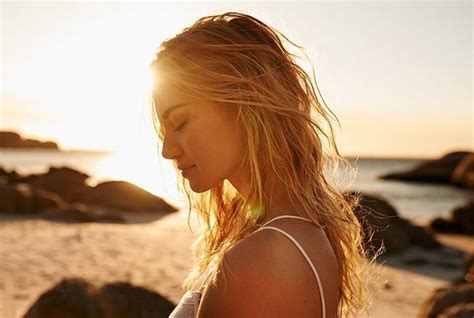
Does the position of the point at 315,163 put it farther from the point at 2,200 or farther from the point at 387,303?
the point at 2,200

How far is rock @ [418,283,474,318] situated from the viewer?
6711mm

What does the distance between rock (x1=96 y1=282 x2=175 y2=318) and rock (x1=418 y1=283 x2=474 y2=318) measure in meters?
3.37

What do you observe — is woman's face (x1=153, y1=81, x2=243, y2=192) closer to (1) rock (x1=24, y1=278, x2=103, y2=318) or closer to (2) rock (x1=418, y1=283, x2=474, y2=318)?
(1) rock (x1=24, y1=278, x2=103, y2=318)

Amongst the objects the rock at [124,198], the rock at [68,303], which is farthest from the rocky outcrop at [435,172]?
the rock at [68,303]

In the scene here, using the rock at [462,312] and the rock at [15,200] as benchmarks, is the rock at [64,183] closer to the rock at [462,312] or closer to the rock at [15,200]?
the rock at [15,200]

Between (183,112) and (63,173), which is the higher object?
(183,112)

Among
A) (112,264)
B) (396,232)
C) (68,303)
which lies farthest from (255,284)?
(396,232)

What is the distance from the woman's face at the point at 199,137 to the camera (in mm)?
1803

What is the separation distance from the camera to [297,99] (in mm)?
1924

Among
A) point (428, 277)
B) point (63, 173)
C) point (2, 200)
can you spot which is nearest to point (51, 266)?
point (428, 277)

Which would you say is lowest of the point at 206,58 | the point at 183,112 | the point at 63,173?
the point at 63,173

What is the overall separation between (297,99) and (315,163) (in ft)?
0.72

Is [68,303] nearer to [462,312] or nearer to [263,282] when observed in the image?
[462,312]

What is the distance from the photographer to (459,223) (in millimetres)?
20234
